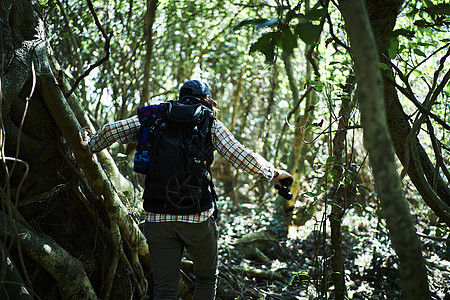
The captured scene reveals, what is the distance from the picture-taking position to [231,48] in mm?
7742

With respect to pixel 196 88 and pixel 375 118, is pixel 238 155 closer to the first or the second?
pixel 196 88

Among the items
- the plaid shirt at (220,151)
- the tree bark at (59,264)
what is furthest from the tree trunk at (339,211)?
the tree bark at (59,264)

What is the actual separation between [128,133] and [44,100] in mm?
725

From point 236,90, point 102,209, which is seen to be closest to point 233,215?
point 236,90

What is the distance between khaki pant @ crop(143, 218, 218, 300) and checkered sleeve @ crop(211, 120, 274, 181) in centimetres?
44

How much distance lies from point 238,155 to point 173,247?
→ 76 centimetres

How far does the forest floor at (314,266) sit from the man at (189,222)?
726 millimetres

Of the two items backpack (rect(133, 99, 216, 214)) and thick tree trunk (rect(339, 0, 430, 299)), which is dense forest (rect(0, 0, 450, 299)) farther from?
backpack (rect(133, 99, 216, 214))

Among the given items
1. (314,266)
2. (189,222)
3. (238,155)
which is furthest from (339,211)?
(189,222)

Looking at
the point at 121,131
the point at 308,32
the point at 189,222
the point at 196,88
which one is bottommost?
the point at 189,222

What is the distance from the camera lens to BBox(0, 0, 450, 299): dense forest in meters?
1.73

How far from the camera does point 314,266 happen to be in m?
3.30

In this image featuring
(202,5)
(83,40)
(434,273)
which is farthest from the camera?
(202,5)

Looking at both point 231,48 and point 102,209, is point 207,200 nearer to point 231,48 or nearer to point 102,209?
point 102,209
